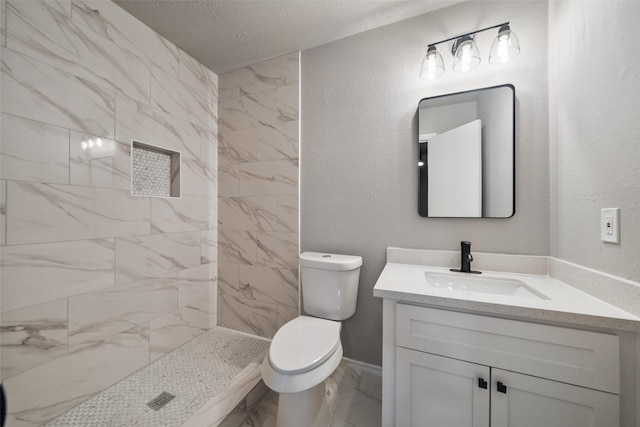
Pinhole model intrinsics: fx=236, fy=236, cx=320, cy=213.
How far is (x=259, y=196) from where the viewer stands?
6.15 ft

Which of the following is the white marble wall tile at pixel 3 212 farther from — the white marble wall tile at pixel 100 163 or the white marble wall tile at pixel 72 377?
the white marble wall tile at pixel 72 377

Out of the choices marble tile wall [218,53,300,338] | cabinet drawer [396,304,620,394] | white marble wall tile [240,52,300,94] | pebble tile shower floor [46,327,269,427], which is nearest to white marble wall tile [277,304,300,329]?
marble tile wall [218,53,300,338]

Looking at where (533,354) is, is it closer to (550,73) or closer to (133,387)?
(550,73)

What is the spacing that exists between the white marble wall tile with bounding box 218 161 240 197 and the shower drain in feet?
4.41

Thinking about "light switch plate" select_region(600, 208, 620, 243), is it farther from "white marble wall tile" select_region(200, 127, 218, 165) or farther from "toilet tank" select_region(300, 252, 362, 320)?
"white marble wall tile" select_region(200, 127, 218, 165)

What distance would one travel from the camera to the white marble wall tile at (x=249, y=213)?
183 centimetres

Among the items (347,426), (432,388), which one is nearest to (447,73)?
(432,388)

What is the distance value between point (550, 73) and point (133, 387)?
9.27ft

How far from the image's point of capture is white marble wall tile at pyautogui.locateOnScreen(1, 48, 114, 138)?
103cm

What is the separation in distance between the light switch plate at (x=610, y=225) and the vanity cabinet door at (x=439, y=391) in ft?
2.11

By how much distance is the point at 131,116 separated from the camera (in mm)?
1457

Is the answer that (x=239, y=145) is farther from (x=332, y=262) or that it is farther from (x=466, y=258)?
(x=466, y=258)

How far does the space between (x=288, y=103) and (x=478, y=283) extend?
1.69m

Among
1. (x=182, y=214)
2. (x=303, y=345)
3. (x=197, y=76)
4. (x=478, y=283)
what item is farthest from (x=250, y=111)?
(x=478, y=283)
